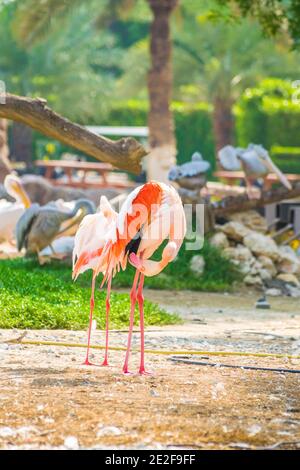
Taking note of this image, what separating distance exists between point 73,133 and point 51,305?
1789mm

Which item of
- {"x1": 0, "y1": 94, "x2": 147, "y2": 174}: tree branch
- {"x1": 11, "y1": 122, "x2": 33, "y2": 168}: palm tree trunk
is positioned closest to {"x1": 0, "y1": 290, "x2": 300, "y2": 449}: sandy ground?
{"x1": 0, "y1": 94, "x2": 147, "y2": 174}: tree branch

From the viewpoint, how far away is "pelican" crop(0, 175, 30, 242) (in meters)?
15.8

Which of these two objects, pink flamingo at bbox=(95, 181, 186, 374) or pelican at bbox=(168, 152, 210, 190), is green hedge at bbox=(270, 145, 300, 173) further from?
pink flamingo at bbox=(95, 181, 186, 374)

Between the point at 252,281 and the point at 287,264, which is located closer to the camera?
the point at 252,281

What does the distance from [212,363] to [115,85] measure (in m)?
33.9

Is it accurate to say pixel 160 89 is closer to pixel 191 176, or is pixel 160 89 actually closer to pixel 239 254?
pixel 191 176

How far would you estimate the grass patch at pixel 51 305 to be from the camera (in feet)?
35.0

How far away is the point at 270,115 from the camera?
37094mm

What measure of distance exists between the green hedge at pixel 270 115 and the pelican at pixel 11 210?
2103 cm

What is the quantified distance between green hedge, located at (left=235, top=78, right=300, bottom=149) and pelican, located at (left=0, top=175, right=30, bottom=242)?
21.0 meters

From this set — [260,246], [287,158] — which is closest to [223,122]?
[287,158]

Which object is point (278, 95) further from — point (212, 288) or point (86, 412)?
point (86, 412)

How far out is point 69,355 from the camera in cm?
895

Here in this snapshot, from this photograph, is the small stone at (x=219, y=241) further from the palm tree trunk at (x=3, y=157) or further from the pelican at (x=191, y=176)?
the palm tree trunk at (x=3, y=157)
